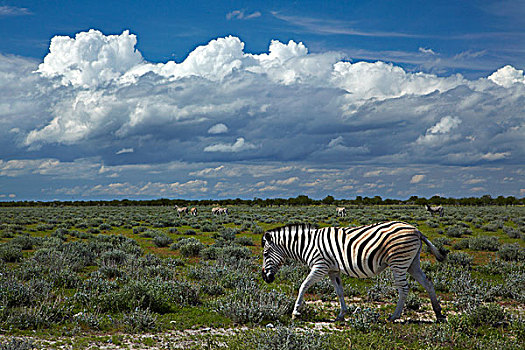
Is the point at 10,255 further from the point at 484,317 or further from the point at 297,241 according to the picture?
the point at 484,317

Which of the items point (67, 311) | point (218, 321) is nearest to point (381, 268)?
point (218, 321)

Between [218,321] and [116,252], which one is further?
[116,252]

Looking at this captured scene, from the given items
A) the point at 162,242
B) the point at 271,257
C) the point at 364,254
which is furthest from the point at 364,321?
the point at 162,242

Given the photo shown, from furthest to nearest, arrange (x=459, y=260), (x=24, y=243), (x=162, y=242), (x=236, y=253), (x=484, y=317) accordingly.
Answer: (x=162, y=242)
(x=24, y=243)
(x=236, y=253)
(x=459, y=260)
(x=484, y=317)

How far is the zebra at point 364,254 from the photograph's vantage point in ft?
28.6

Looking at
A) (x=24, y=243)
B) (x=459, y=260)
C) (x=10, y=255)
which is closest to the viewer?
(x=10, y=255)

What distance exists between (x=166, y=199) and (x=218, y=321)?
127853 mm

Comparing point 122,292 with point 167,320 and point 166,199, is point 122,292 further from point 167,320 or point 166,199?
point 166,199

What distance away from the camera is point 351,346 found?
7.31 m

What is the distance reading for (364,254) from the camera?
348 inches

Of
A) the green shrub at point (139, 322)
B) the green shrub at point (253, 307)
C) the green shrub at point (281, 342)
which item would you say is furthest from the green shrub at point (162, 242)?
the green shrub at point (281, 342)

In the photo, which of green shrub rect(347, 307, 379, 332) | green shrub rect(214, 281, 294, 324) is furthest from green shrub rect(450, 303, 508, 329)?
green shrub rect(214, 281, 294, 324)

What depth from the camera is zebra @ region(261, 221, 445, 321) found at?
8.72 meters

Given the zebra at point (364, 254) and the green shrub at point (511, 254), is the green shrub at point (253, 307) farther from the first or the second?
the green shrub at point (511, 254)
